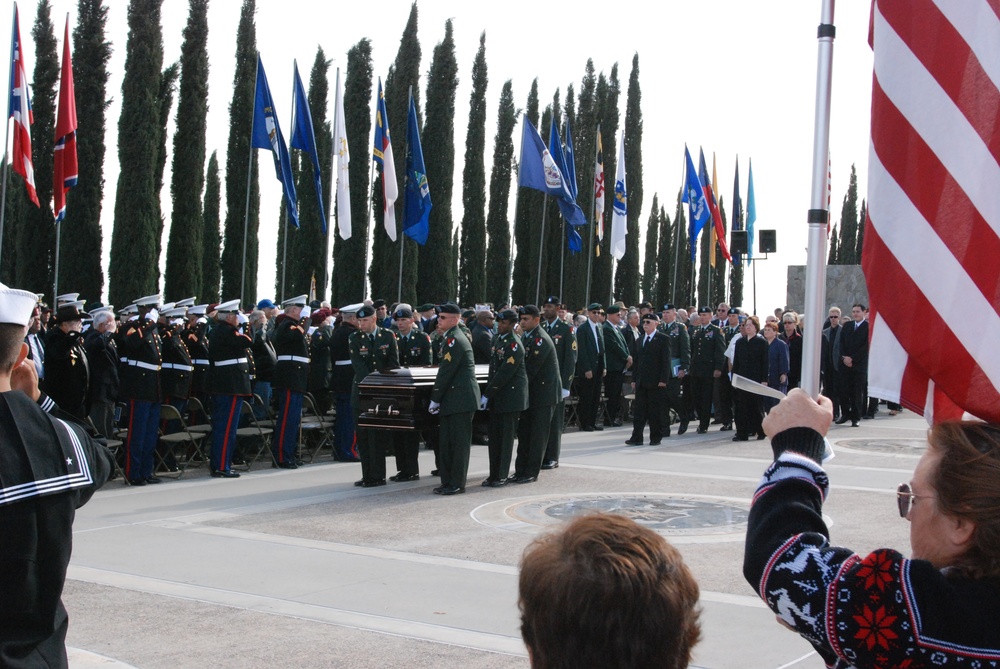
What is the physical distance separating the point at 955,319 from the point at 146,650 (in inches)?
164

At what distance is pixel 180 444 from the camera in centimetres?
1270

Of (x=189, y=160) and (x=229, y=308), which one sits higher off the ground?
(x=189, y=160)

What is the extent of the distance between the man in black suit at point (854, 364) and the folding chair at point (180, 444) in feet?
38.1

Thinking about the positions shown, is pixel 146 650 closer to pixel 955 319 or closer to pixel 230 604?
pixel 230 604

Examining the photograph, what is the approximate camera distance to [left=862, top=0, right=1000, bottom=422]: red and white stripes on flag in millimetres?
2977

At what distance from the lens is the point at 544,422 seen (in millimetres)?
11461

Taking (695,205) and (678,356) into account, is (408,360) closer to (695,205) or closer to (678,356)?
(678,356)

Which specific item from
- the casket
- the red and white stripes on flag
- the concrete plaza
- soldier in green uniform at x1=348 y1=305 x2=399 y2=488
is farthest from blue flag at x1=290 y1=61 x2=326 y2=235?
the red and white stripes on flag

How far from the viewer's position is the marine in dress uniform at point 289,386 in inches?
491

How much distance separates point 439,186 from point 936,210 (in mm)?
31959

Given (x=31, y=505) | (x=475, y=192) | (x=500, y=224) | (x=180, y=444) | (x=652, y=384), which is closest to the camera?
(x=31, y=505)

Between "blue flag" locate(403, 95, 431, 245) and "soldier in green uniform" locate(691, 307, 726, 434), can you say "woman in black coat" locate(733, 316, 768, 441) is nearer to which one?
"soldier in green uniform" locate(691, 307, 726, 434)

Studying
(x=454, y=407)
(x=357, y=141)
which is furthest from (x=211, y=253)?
(x=454, y=407)

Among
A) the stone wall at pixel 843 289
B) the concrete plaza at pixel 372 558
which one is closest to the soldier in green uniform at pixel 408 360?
the concrete plaza at pixel 372 558
